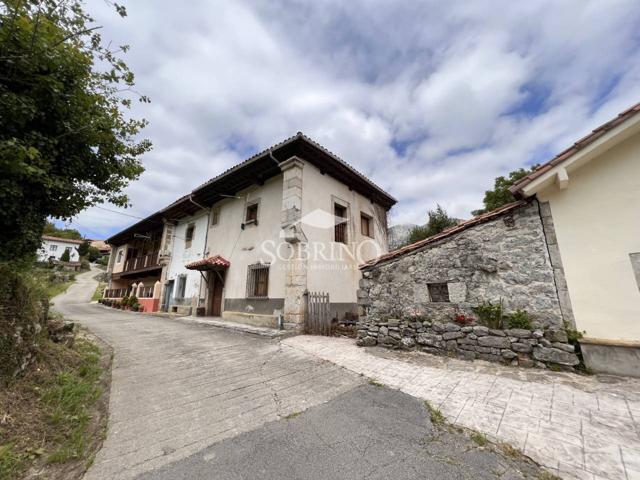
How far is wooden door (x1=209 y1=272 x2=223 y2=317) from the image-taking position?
37.8 feet

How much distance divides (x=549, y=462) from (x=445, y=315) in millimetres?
3249

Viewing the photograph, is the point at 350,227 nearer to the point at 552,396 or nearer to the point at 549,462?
the point at 552,396

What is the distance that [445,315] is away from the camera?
5.17m

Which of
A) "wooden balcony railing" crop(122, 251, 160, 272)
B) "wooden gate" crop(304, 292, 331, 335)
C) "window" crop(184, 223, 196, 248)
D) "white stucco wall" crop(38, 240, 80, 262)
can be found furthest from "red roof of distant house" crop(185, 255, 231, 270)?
"white stucco wall" crop(38, 240, 80, 262)

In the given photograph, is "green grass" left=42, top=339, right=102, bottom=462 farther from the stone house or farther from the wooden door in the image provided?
the wooden door

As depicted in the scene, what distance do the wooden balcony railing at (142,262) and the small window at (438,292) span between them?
50.7ft

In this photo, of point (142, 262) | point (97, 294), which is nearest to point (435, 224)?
point (142, 262)

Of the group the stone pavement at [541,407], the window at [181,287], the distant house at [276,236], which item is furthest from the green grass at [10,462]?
the window at [181,287]

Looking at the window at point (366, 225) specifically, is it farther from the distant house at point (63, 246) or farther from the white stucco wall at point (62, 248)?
the white stucco wall at point (62, 248)

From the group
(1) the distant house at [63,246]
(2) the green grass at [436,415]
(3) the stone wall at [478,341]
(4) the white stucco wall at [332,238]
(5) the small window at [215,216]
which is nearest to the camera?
(2) the green grass at [436,415]

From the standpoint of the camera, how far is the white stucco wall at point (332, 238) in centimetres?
891

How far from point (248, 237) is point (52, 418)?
7.98 meters

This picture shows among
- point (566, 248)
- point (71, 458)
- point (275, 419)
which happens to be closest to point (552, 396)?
point (566, 248)

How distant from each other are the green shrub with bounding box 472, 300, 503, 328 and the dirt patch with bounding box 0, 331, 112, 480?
5.67m
